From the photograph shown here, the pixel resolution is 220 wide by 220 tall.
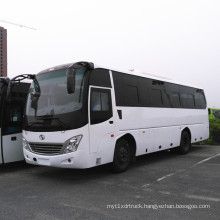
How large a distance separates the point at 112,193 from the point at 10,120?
3980 millimetres

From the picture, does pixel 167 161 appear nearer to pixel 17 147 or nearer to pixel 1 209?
pixel 17 147

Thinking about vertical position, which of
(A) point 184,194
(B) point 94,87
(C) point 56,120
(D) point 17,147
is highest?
(B) point 94,87

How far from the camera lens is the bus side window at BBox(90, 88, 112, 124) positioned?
245 inches

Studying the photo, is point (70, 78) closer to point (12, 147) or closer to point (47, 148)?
point (47, 148)

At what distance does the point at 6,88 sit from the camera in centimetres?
751

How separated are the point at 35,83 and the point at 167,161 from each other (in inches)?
208

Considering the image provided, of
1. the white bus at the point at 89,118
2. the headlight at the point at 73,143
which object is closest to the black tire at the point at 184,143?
the white bus at the point at 89,118

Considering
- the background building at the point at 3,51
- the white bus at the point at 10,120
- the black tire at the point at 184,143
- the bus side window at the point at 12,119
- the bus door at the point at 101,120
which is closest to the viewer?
the bus door at the point at 101,120

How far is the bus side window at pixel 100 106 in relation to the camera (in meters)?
6.22

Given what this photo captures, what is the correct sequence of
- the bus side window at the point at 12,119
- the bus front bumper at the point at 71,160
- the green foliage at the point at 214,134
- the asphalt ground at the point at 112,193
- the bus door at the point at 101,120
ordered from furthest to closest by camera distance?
the green foliage at the point at 214,134 < the bus side window at the point at 12,119 < the bus door at the point at 101,120 < the bus front bumper at the point at 71,160 < the asphalt ground at the point at 112,193

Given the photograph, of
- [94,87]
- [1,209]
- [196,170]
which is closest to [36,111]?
[94,87]

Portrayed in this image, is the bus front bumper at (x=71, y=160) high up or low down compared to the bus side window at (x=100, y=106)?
down

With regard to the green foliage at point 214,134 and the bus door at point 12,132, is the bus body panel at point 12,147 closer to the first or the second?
the bus door at point 12,132

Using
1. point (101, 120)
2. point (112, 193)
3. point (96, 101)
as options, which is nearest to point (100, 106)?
point (96, 101)
